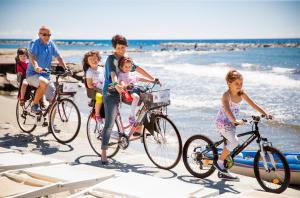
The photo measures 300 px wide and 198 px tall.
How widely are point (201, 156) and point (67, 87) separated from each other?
309cm

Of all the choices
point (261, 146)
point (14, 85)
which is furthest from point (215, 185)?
point (14, 85)

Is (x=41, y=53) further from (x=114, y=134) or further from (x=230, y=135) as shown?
(x=230, y=135)

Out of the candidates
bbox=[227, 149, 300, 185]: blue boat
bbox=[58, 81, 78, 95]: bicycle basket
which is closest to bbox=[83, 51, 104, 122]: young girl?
bbox=[58, 81, 78, 95]: bicycle basket

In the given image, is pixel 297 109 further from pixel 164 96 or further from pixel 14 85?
pixel 14 85

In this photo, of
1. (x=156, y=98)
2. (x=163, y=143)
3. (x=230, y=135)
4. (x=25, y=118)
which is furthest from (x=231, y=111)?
(x=25, y=118)

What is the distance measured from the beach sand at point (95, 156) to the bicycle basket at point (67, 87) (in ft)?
3.26

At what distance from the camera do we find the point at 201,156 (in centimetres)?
583

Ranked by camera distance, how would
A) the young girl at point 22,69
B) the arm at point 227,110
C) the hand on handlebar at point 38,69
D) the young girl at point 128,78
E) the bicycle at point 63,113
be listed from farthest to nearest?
the young girl at point 22,69 → the bicycle at point 63,113 → the hand on handlebar at point 38,69 → the young girl at point 128,78 → the arm at point 227,110

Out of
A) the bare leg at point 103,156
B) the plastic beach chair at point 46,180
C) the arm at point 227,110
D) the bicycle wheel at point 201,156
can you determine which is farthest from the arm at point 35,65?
the arm at point 227,110

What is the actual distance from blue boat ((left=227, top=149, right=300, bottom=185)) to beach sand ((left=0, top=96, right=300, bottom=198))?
21cm

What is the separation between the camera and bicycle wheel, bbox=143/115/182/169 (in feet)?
19.5

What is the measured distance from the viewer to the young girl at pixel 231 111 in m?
5.31

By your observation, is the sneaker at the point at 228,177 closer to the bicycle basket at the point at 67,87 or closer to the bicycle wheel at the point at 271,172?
the bicycle wheel at the point at 271,172

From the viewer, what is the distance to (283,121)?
1191 centimetres
